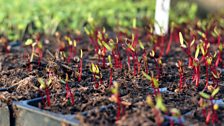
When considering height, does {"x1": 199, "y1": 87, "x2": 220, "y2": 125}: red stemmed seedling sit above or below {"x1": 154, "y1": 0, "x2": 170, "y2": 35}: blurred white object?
below

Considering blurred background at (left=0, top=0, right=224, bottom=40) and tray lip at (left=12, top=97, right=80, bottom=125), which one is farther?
blurred background at (left=0, top=0, right=224, bottom=40)

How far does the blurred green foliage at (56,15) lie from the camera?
478 centimetres

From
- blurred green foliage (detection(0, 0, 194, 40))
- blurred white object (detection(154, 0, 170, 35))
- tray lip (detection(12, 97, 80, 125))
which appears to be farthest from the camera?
blurred green foliage (detection(0, 0, 194, 40))

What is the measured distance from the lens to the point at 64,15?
191 inches

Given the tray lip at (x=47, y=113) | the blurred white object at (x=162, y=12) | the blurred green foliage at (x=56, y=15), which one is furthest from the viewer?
the blurred green foliage at (x=56, y=15)

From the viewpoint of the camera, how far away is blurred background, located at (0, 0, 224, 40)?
479 centimetres

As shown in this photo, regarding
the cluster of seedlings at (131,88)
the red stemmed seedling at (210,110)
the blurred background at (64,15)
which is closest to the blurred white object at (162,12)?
the cluster of seedlings at (131,88)

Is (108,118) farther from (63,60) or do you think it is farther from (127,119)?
(63,60)

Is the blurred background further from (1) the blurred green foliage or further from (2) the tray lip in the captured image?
(2) the tray lip

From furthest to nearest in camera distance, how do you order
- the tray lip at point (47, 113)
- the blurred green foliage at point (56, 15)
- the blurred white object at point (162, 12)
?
the blurred green foliage at point (56, 15) < the blurred white object at point (162, 12) < the tray lip at point (47, 113)

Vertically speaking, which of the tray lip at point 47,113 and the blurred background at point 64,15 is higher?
the blurred background at point 64,15

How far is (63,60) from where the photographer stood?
3.23 metres

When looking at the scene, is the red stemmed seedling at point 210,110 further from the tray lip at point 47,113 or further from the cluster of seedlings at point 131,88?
the tray lip at point 47,113

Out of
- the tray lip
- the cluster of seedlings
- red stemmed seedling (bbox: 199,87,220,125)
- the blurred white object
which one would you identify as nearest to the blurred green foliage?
the blurred white object
